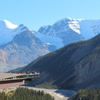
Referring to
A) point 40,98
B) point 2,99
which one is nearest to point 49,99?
point 40,98

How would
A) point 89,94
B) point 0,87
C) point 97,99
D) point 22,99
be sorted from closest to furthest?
point 0,87
point 22,99
point 97,99
point 89,94

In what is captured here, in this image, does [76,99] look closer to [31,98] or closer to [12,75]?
[31,98]

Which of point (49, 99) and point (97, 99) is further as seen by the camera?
point (49, 99)

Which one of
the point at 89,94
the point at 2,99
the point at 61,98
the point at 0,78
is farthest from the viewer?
the point at 61,98

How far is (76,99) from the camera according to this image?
153 m

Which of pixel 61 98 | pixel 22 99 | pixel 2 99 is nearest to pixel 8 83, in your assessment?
pixel 2 99

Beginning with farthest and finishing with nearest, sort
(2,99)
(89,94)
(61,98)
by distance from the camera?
(61,98) < (89,94) < (2,99)

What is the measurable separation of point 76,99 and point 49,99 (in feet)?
50.8

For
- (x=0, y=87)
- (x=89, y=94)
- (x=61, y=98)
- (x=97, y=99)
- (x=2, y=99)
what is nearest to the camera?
(x=0, y=87)

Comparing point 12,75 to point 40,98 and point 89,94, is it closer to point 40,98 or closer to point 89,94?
point 40,98

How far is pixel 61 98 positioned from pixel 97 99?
56.6 metres

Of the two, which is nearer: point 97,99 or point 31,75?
point 31,75

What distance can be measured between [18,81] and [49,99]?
83.1 meters

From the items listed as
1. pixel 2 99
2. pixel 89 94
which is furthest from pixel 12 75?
pixel 89 94
